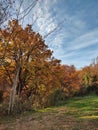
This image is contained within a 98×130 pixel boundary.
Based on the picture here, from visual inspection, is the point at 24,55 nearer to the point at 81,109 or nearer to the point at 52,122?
the point at 81,109

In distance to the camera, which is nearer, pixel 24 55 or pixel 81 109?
pixel 24 55

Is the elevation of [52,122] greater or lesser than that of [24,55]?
lesser

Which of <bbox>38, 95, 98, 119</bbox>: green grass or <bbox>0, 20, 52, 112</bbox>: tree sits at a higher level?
<bbox>0, 20, 52, 112</bbox>: tree

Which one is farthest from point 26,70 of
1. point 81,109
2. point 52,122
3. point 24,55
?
point 52,122

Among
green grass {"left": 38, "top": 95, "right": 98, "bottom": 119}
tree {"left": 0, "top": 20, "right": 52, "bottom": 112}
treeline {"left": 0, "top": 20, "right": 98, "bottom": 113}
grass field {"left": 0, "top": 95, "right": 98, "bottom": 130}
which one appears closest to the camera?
grass field {"left": 0, "top": 95, "right": 98, "bottom": 130}

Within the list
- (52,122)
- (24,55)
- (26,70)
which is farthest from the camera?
(26,70)

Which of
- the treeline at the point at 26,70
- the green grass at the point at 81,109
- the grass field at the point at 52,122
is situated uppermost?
the treeline at the point at 26,70

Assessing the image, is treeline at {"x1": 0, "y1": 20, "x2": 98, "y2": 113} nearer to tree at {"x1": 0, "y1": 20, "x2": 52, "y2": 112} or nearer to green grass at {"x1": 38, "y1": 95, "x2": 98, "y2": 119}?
tree at {"x1": 0, "y1": 20, "x2": 52, "y2": 112}

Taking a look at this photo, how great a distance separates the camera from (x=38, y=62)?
22.2m

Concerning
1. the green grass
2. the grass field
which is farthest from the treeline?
the grass field

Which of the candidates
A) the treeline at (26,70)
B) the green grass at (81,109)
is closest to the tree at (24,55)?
the treeline at (26,70)

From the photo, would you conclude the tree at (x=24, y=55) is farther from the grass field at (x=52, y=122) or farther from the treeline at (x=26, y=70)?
the grass field at (x=52, y=122)

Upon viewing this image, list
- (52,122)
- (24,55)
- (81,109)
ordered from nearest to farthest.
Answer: (52,122)
(24,55)
(81,109)

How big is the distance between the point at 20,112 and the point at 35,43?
6.42 metres
